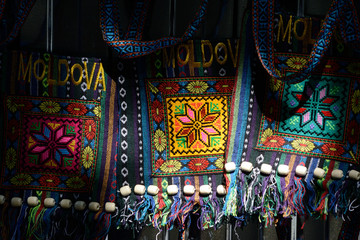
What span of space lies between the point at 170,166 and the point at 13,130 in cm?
54

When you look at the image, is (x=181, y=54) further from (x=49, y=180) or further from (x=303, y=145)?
(x=49, y=180)

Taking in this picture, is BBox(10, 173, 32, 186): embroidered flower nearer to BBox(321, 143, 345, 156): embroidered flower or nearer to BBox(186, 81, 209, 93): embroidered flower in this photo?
BBox(186, 81, 209, 93): embroidered flower

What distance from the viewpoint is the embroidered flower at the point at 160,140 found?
1.62m

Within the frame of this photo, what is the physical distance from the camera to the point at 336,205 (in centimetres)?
157

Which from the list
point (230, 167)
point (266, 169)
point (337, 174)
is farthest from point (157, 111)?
point (337, 174)

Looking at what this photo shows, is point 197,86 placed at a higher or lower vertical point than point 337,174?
higher

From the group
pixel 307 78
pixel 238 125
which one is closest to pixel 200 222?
pixel 238 125

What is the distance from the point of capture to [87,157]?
162 cm

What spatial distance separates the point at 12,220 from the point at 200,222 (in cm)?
63

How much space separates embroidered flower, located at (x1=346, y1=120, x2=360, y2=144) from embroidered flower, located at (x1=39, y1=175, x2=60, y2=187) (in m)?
0.97

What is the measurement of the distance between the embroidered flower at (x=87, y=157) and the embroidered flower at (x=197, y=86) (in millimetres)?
392

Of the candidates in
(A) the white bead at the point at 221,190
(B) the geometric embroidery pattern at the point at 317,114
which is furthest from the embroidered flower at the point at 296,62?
(A) the white bead at the point at 221,190

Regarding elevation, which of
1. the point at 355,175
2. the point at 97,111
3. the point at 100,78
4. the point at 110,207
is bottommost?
the point at 110,207

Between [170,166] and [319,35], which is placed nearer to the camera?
[319,35]
